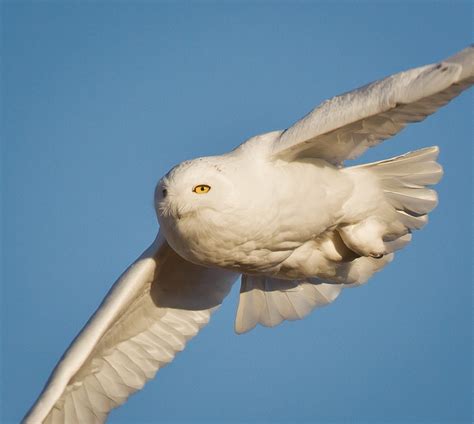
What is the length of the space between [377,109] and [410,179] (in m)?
1.64

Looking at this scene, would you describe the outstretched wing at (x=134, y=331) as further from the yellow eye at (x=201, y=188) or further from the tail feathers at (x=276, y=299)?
the yellow eye at (x=201, y=188)

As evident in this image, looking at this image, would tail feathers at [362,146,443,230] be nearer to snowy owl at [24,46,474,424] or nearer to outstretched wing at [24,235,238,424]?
snowy owl at [24,46,474,424]

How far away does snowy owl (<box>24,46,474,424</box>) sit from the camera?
985 cm

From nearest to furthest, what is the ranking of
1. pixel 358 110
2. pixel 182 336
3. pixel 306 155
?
pixel 358 110
pixel 306 155
pixel 182 336

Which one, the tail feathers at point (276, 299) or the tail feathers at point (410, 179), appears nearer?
the tail feathers at point (410, 179)

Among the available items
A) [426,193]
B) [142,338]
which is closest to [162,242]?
[142,338]

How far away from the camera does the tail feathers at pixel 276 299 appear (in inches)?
491

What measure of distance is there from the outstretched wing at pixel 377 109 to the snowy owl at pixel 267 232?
0.01 m

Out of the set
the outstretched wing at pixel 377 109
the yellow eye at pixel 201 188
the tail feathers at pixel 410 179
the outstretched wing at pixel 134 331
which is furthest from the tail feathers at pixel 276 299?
the yellow eye at pixel 201 188

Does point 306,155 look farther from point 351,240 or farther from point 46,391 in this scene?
point 46,391

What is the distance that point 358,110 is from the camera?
32.4ft

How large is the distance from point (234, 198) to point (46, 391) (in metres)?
2.52

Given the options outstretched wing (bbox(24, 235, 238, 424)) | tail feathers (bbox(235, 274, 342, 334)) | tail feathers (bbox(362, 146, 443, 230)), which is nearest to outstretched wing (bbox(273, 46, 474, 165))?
tail feathers (bbox(362, 146, 443, 230))

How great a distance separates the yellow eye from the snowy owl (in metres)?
0.02
